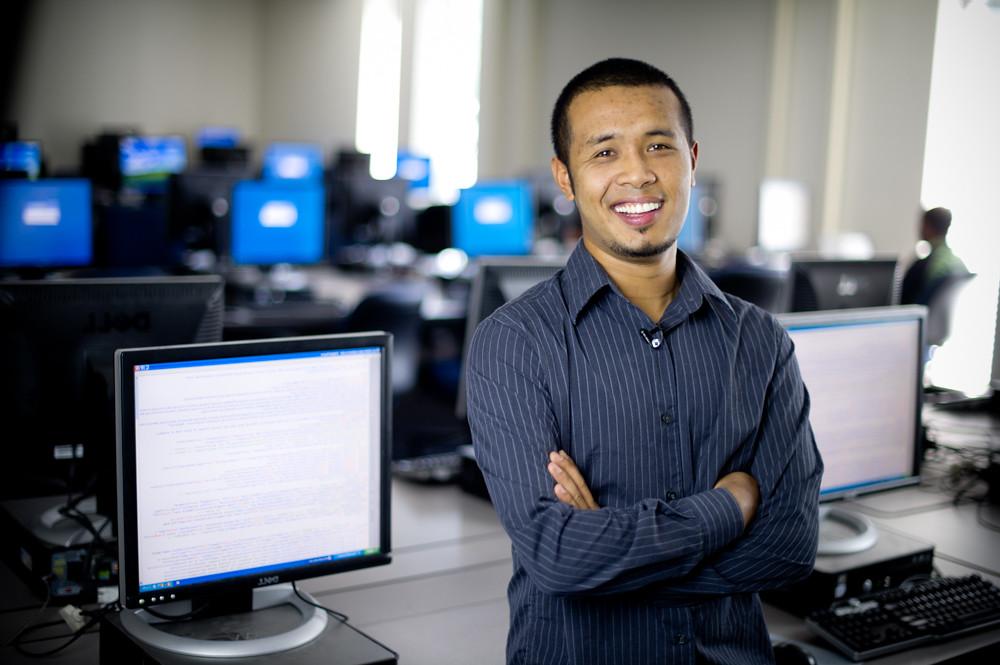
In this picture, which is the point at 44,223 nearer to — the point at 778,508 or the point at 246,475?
the point at 246,475

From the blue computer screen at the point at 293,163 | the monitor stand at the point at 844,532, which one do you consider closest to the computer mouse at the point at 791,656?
the monitor stand at the point at 844,532

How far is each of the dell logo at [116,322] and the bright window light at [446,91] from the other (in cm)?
834

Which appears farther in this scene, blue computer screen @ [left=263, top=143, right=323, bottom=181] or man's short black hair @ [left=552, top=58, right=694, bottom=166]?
blue computer screen @ [left=263, top=143, right=323, bottom=181]

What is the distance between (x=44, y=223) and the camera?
5.26 metres

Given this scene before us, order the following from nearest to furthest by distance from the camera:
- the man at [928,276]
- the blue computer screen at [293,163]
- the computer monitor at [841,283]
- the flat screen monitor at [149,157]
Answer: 1. the computer monitor at [841,283]
2. the man at [928,276]
3. the flat screen monitor at [149,157]
4. the blue computer screen at [293,163]

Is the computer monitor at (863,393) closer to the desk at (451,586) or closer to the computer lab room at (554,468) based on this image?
the computer lab room at (554,468)

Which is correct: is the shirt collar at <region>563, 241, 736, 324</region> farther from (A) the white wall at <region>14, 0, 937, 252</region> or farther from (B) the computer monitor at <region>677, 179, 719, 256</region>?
(A) the white wall at <region>14, 0, 937, 252</region>

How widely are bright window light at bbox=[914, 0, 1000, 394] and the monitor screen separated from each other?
279cm

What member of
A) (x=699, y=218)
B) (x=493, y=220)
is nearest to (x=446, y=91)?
(x=493, y=220)

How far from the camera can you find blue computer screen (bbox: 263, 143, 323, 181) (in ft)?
35.0

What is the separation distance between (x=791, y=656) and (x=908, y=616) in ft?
1.00

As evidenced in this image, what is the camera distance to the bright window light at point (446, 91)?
10.5 metres

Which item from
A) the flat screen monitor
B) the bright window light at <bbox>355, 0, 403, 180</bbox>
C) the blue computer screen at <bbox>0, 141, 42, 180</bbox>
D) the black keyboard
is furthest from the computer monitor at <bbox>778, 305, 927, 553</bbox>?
the bright window light at <bbox>355, 0, 403, 180</bbox>

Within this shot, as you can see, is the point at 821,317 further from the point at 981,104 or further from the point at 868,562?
the point at 981,104
